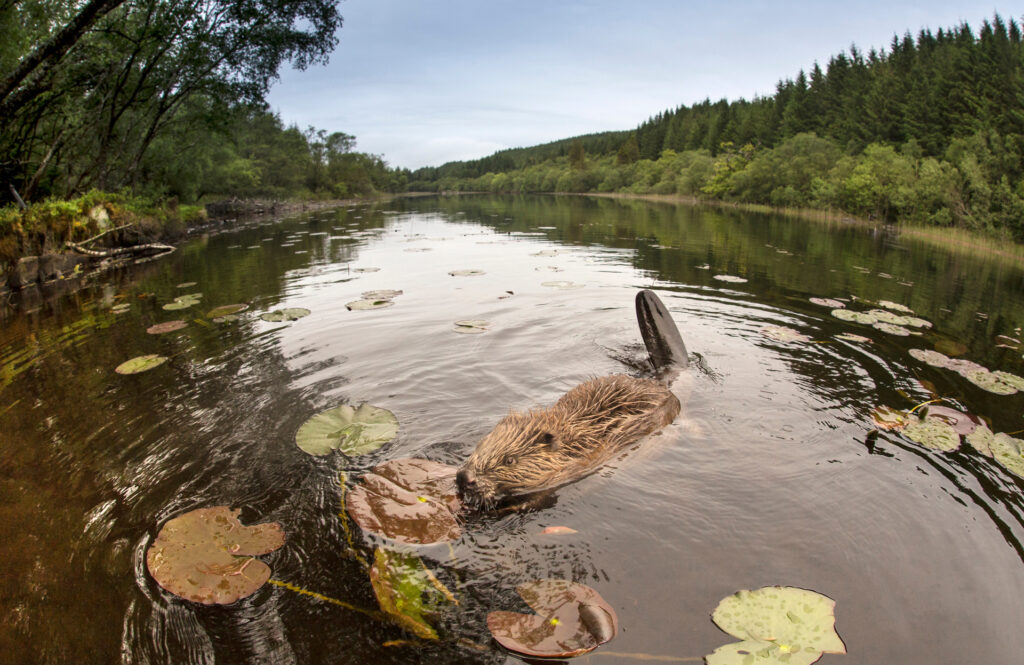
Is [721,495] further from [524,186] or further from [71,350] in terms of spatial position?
[524,186]

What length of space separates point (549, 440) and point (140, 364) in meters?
5.57

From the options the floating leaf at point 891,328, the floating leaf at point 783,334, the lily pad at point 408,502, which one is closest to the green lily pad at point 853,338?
the floating leaf at point 783,334

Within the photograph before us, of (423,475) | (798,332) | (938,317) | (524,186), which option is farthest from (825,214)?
(524,186)

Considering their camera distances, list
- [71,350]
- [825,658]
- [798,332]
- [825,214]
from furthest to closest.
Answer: [825,214] → [798,332] → [71,350] → [825,658]

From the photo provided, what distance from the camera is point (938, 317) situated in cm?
859

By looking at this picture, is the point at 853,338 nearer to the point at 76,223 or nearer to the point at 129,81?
the point at 76,223

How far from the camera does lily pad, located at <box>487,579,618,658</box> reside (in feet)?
7.77

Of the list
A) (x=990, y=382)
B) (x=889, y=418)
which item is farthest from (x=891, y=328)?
(x=889, y=418)

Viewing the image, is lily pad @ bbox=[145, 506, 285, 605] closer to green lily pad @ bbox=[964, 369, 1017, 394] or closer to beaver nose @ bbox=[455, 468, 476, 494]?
beaver nose @ bbox=[455, 468, 476, 494]

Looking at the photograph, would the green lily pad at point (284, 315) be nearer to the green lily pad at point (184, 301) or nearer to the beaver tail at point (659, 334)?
the green lily pad at point (184, 301)

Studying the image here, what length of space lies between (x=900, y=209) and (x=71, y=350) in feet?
121

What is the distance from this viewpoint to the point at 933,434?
4.52m

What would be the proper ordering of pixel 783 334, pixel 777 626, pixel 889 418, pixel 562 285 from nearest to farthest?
pixel 777 626 < pixel 889 418 < pixel 783 334 < pixel 562 285

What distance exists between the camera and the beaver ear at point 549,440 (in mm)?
3422
